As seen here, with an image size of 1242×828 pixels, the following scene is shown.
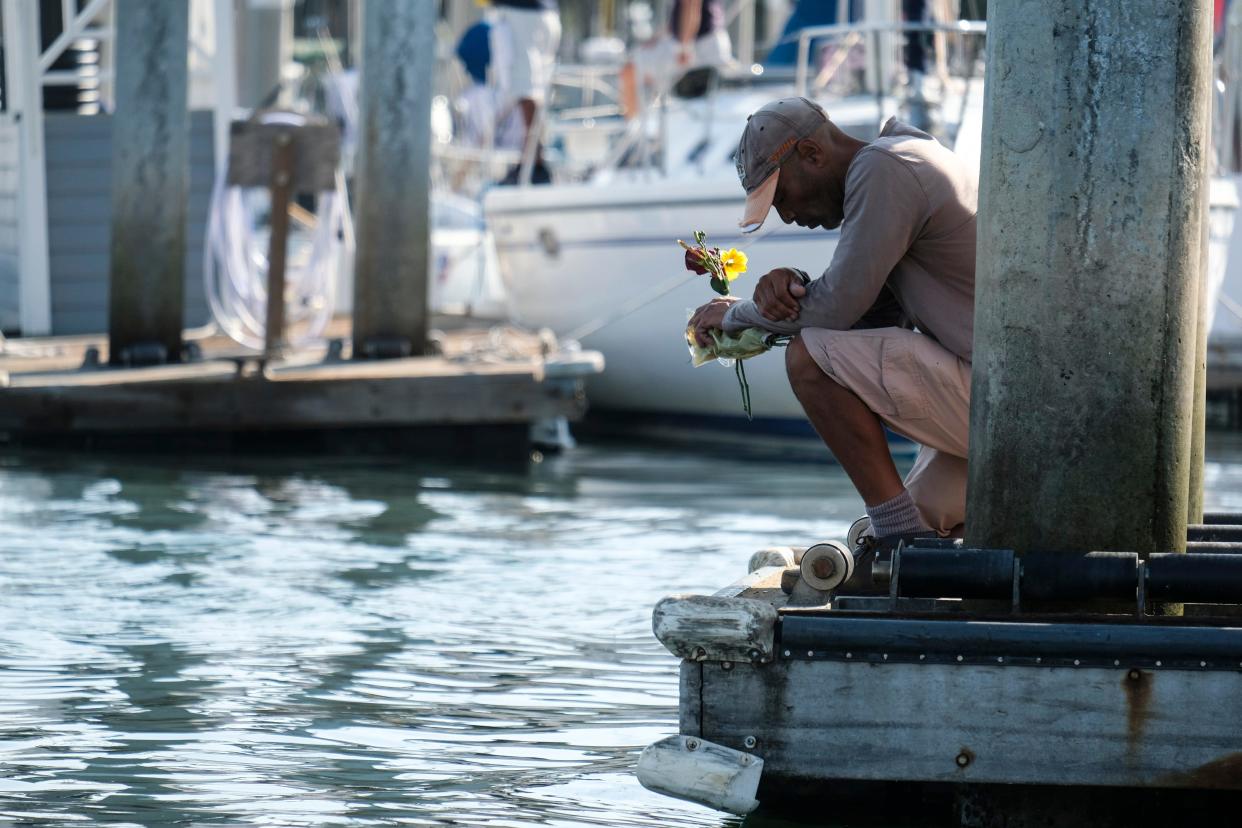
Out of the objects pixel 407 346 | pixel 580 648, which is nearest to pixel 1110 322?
pixel 580 648

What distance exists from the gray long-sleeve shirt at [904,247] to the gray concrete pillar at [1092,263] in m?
0.40

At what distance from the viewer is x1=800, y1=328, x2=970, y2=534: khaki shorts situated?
4.45 meters

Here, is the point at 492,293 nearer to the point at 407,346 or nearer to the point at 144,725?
the point at 407,346

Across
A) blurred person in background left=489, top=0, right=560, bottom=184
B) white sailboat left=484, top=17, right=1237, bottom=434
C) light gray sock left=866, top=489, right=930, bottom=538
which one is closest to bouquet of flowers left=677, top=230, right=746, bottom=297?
light gray sock left=866, top=489, right=930, bottom=538

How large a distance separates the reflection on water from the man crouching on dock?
0.91 metres

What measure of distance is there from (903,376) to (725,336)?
0.44m

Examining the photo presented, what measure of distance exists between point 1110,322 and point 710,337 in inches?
43.9

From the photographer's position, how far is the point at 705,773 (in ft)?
12.8

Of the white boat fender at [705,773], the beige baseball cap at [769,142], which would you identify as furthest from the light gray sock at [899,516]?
the white boat fender at [705,773]

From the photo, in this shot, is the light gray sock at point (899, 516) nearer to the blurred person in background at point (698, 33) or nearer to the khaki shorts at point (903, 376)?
the khaki shorts at point (903, 376)

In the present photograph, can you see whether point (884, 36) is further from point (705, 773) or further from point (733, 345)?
point (705, 773)

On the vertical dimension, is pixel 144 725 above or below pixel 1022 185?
below

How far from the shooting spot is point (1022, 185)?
3.90 metres

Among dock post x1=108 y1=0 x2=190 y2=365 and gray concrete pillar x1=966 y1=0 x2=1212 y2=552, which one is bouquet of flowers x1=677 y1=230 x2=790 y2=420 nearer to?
gray concrete pillar x1=966 y1=0 x2=1212 y2=552
